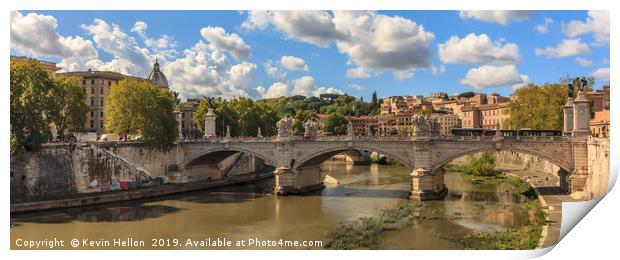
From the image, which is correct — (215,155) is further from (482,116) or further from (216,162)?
(482,116)

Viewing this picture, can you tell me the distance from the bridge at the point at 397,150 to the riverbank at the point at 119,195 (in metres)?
1.89

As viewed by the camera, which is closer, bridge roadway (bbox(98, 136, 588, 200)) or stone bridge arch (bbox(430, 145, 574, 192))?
stone bridge arch (bbox(430, 145, 574, 192))

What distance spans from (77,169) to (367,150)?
15.0m

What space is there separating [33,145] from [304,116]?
159 feet

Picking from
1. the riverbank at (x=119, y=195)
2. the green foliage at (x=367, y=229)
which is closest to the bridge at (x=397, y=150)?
the riverbank at (x=119, y=195)

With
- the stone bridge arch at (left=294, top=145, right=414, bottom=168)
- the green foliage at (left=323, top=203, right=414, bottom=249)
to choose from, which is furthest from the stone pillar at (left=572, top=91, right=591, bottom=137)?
the green foliage at (left=323, top=203, right=414, bottom=249)

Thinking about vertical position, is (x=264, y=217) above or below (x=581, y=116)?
below

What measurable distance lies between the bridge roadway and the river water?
132cm

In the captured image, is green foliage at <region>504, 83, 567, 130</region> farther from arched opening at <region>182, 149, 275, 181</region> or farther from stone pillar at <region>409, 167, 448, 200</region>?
arched opening at <region>182, 149, 275, 181</region>

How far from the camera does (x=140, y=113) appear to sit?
3144 centimetres

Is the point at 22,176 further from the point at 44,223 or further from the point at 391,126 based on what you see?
the point at 391,126

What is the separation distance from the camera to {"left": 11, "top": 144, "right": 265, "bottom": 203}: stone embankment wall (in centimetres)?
2475

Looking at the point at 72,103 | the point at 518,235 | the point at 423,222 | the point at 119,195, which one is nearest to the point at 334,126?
the point at 72,103

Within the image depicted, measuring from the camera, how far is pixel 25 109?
23688 mm
